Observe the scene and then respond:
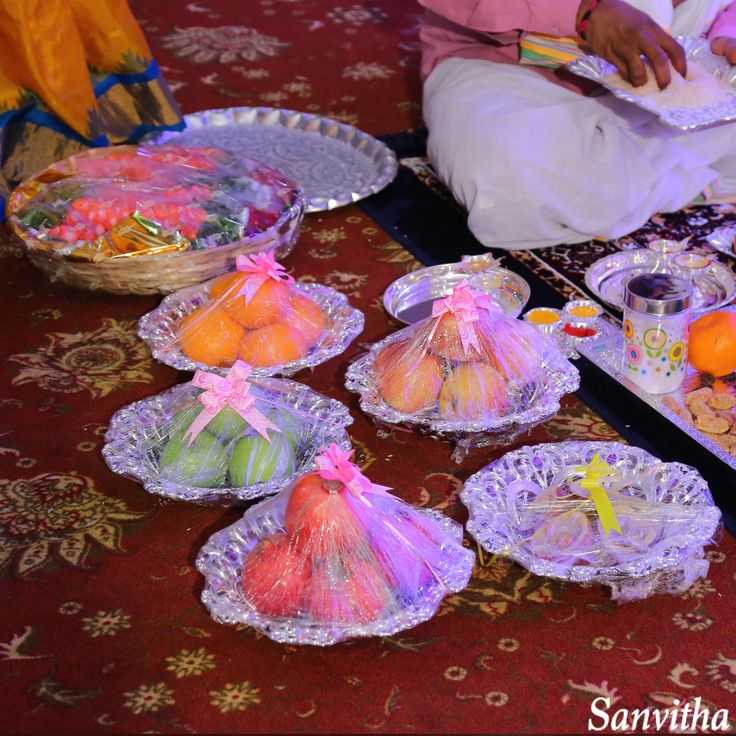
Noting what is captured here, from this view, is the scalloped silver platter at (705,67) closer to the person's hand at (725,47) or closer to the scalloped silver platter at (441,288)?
the person's hand at (725,47)

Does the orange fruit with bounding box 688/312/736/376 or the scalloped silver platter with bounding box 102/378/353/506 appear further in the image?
the orange fruit with bounding box 688/312/736/376

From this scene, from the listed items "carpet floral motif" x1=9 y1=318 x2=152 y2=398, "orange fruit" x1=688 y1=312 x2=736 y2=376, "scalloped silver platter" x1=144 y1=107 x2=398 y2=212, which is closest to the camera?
"orange fruit" x1=688 y1=312 x2=736 y2=376

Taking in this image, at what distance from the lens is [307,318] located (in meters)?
1.82

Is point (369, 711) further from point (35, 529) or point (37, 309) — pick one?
point (37, 309)

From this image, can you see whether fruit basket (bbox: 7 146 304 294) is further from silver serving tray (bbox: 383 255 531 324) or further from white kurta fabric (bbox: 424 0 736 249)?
white kurta fabric (bbox: 424 0 736 249)

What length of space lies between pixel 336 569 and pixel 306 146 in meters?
1.68

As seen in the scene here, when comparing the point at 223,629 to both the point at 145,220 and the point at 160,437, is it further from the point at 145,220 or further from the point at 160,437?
the point at 145,220

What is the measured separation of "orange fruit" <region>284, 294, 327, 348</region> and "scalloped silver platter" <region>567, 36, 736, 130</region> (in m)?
0.74

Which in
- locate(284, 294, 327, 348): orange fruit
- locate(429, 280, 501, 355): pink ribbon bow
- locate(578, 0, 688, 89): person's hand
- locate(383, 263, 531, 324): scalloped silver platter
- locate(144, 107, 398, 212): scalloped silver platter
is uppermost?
locate(578, 0, 688, 89): person's hand

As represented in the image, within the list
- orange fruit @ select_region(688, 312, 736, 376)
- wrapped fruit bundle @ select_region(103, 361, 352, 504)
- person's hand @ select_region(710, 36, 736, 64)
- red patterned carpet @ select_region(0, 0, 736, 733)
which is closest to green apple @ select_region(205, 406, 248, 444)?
wrapped fruit bundle @ select_region(103, 361, 352, 504)

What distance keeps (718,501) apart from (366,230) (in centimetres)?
109

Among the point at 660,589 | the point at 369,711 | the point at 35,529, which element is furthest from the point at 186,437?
the point at 660,589

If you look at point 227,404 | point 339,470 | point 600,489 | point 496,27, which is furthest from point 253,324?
point 496,27

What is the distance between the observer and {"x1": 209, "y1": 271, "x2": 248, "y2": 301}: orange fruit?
1.80 m
